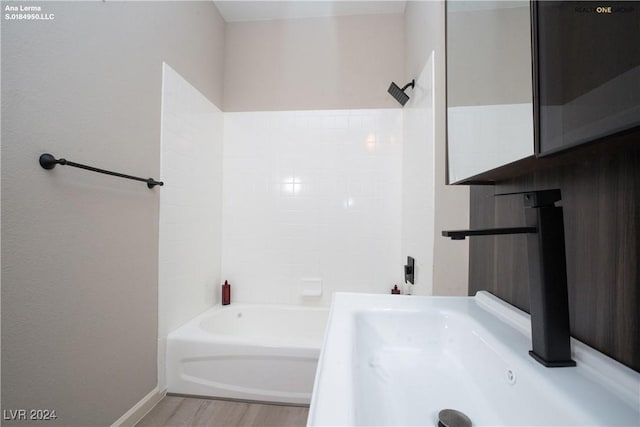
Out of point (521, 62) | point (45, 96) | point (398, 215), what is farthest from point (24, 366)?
point (398, 215)

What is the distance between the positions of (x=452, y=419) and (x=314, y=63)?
244 centimetres

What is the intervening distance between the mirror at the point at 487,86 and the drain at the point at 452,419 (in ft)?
1.68

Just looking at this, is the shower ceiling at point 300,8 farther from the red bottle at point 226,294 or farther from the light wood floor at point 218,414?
the light wood floor at point 218,414

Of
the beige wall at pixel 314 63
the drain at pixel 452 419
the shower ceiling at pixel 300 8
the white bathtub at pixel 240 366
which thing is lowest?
the white bathtub at pixel 240 366

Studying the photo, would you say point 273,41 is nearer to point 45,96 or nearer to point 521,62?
point 45,96

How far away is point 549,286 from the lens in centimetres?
45

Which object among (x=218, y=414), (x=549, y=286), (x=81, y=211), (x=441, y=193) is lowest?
(x=218, y=414)

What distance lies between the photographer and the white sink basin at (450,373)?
0.35m

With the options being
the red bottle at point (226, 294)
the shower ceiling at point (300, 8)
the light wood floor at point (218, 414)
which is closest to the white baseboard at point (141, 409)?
the light wood floor at point (218, 414)

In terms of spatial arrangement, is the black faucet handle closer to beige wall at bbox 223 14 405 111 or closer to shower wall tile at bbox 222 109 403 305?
shower wall tile at bbox 222 109 403 305

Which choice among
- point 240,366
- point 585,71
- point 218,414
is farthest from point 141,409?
point 585,71

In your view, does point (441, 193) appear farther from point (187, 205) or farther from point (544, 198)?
point (187, 205)

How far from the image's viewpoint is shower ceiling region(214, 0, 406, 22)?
2078mm

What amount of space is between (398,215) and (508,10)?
5.24 ft
